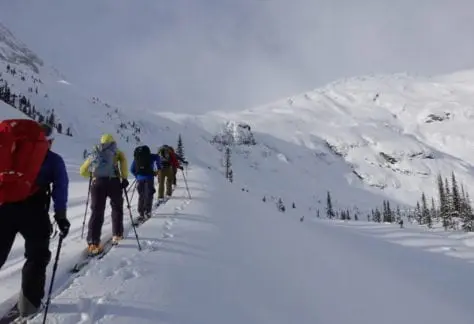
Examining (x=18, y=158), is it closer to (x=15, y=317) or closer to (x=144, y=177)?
(x=15, y=317)

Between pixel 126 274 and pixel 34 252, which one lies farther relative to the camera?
pixel 126 274

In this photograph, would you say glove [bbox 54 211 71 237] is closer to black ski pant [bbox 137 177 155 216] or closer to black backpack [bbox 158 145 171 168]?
black ski pant [bbox 137 177 155 216]

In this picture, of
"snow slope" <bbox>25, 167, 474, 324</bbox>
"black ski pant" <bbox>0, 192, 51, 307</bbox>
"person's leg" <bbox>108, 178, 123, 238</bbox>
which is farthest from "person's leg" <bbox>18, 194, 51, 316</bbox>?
"person's leg" <bbox>108, 178, 123, 238</bbox>

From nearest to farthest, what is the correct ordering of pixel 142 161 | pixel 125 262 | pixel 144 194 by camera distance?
1. pixel 125 262
2. pixel 144 194
3. pixel 142 161

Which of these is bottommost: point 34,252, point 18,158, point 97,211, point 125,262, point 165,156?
point 125,262

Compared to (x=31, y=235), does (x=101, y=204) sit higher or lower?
higher

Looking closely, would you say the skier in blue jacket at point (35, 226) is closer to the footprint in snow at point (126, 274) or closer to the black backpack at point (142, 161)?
the footprint in snow at point (126, 274)

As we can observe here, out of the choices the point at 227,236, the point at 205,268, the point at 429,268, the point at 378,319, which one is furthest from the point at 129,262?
the point at 429,268

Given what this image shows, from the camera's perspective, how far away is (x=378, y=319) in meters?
8.79

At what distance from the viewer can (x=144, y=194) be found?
519 inches

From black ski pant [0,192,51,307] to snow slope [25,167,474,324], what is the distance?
476 mm

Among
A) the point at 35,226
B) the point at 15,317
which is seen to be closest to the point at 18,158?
the point at 35,226

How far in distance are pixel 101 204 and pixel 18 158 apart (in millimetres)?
4149

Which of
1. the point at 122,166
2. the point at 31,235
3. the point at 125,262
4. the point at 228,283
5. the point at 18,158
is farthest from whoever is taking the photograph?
the point at 122,166
